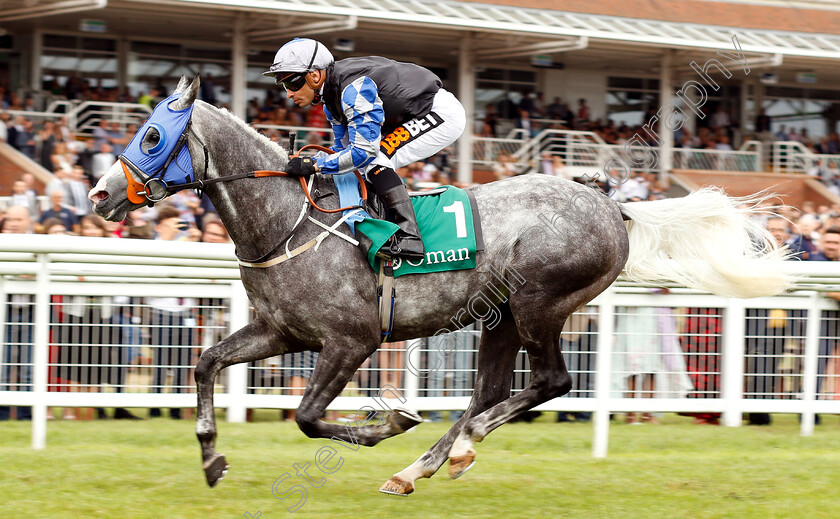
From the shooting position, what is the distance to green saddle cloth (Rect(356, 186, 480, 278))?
A: 160 inches

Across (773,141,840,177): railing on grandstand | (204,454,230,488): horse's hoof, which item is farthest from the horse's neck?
(773,141,840,177): railing on grandstand

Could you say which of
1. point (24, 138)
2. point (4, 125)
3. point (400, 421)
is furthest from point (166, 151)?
point (4, 125)

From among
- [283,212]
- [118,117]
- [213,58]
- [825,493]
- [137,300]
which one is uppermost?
[213,58]

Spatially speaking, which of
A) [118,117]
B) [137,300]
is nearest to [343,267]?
[137,300]

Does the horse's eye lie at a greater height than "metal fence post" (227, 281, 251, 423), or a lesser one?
greater

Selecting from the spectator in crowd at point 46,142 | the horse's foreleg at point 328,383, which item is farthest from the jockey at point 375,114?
the spectator in crowd at point 46,142

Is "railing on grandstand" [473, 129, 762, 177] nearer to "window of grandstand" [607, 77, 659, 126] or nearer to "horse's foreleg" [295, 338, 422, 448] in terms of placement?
"window of grandstand" [607, 77, 659, 126]

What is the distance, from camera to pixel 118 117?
12508 millimetres

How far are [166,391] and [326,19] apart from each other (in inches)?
375

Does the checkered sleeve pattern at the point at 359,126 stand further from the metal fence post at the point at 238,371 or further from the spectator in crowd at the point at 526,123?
the spectator in crowd at the point at 526,123

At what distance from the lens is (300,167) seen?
4.02m

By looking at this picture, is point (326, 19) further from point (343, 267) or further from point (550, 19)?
point (343, 267)

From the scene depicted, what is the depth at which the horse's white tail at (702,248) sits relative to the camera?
4602 mm

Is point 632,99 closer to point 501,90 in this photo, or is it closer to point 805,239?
point 501,90
